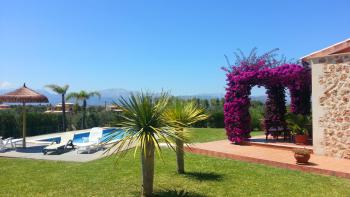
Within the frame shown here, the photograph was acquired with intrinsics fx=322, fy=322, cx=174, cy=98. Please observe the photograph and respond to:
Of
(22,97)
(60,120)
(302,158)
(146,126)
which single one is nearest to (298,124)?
(302,158)

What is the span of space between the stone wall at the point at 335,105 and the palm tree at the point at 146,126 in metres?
6.79

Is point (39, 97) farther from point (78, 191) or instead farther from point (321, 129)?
point (321, 129)

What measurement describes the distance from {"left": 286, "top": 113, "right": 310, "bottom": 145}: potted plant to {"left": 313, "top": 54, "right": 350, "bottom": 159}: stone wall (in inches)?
68.3

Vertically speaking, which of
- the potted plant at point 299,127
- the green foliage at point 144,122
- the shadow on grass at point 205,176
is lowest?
the shadow on grass at point 205,176

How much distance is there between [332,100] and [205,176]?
5.42 m

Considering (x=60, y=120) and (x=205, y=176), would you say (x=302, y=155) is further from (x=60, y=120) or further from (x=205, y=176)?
(x=60, y=120)

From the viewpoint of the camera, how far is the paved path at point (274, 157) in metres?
9.30

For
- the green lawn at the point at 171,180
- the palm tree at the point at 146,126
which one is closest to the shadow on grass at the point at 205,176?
the green lawn at the point at 171,180

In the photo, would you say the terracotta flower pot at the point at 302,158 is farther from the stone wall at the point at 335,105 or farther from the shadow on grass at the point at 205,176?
the shadow on grass at the point at 205,176

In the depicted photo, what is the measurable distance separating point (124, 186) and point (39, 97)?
31.8 ft

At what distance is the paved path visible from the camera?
9298 millimetres

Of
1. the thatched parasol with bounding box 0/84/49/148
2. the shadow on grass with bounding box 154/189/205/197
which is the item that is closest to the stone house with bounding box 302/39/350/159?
the shadow on grass with bounding box 154/189/205/197

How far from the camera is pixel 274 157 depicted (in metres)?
11.0

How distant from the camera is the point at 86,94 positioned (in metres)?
33.7
